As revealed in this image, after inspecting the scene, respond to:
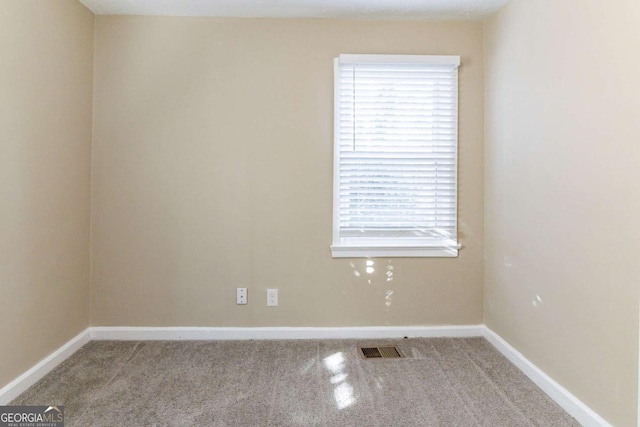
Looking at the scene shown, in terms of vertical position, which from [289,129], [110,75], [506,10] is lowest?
[289,129]

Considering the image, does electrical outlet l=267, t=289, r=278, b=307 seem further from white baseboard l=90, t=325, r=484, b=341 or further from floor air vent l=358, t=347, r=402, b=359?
floor air vent l=358, t=347, r=402, b=359

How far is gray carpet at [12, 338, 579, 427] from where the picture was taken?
1.91 metres

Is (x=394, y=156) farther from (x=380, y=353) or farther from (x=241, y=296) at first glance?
(x=241, y=296)

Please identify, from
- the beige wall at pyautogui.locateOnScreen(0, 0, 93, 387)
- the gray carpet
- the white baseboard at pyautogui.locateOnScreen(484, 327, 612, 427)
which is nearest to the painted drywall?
the beige wall at pyautogui.locateOnScreen(0, 0, 93, 387)

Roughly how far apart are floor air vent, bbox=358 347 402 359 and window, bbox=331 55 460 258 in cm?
70

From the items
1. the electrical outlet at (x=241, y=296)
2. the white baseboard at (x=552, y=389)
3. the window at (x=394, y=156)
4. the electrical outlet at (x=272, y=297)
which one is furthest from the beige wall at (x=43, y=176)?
the white baseboard at (x=552, y=389)

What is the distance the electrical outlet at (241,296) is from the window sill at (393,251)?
0.76m

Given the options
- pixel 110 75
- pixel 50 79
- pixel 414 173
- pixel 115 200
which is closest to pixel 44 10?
pixel 50 79

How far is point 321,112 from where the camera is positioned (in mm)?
2910

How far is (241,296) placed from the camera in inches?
Answer: 115

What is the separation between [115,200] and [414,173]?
2.35m

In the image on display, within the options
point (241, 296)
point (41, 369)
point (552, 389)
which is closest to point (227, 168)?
point (241, 296)

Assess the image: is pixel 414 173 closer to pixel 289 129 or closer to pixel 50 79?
pixel 289 129

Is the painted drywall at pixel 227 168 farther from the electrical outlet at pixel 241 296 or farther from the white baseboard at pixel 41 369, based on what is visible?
the white baseboard at pixel 41 369
